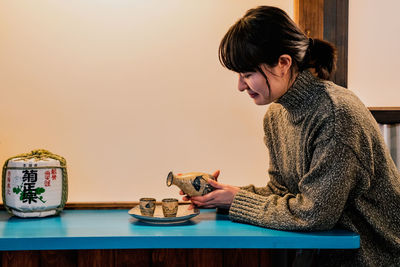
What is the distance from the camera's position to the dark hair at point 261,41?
4.13 ft

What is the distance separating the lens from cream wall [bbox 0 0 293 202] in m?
1.65

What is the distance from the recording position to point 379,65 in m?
1.75

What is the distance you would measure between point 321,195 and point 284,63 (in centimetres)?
43

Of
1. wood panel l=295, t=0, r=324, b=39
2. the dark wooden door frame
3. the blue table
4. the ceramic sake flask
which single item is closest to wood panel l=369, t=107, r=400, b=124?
the dark wooden door frame

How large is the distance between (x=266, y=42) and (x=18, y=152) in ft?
3.58

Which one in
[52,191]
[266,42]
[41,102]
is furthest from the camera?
[41,102]

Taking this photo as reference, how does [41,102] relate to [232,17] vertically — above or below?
below

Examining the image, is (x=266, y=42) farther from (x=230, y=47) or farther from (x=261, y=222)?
(x=261, y=222)

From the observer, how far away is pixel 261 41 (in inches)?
49.4

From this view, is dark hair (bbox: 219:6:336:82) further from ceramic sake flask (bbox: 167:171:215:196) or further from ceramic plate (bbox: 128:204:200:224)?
ceramic plate (bbox: 128:204:200:224)

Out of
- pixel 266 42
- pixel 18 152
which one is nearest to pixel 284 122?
pixel 266 42

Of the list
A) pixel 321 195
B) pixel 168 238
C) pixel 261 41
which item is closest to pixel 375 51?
pixel 261 41

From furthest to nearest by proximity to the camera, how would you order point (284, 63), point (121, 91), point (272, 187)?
point (121, 91) → point (272, 187) → point (284, 63)

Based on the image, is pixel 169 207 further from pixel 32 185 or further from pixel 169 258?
pixel 32 185
